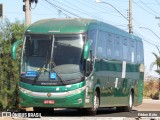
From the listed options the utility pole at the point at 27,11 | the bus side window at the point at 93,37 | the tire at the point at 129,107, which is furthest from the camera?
the tire at the point at 129,107

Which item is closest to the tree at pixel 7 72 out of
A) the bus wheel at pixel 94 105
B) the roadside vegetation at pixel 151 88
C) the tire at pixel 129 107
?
the bus wheel at pixel 94 105

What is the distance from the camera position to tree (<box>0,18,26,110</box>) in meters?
25.1

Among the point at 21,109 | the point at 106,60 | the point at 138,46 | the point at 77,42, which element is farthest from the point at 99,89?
the point at 138,46

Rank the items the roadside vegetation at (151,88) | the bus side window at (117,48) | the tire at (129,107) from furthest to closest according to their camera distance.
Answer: the roadside vegetation at (151,88) < the tire at (129,107) < the bus side window at (117,48)

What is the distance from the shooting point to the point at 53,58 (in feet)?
70.2

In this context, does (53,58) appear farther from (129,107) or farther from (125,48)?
(129,107)

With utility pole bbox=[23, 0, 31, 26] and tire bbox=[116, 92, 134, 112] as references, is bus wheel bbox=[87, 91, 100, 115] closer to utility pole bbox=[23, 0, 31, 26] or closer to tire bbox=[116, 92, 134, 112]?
tire bbox=[116, 92, 134, 112]

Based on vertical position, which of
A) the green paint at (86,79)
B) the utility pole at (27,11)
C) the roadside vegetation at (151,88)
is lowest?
the roadside vegetation at (151,88)

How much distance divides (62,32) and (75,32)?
488 mm

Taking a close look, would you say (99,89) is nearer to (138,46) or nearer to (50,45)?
(50,45)

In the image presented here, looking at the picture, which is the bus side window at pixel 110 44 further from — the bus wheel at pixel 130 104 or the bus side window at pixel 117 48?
the bus wheel at pixel 130 104

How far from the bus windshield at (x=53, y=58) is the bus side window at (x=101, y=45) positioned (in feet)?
5.27

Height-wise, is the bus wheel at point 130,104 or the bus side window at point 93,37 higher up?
the bus side window at point 93,37

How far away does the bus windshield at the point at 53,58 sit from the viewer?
21.2m
